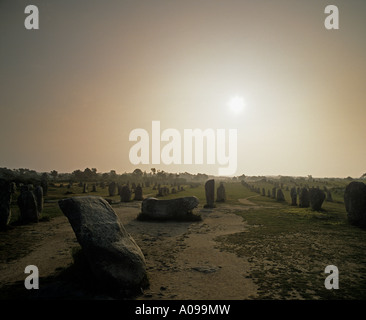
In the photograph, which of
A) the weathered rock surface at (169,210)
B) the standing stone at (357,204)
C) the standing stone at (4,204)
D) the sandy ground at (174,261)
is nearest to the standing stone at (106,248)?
the sandy ground at (174,261)

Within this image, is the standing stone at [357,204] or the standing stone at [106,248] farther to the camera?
the standing stone at [357,204]

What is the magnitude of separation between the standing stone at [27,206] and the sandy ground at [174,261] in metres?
0.93

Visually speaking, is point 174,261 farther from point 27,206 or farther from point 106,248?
point 27,206

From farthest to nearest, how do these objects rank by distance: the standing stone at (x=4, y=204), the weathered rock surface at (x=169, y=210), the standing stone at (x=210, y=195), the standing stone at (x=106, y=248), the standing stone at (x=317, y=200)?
the standing stone at (x=210, y=195), the standing stone at (x=317, y=200), the weathered rock surface at (x=169, y=210), the standing stone at (x=4, y=204), the standing stone at (x=106, y=248)

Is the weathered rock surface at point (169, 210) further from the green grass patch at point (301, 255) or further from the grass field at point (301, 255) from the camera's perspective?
the green grass patch at point (301, 255)

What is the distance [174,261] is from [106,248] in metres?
3.66

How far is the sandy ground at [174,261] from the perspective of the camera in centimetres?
689

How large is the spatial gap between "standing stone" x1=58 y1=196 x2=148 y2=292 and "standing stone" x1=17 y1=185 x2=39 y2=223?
36.9 feet

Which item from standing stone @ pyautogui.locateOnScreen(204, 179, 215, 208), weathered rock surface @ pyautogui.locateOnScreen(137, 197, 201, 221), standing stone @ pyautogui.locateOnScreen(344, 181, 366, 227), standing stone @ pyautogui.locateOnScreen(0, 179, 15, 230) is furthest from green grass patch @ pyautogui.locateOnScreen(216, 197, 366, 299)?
standing stone @ pyautogui.locateOnScreen(0, 179, 15, 230)

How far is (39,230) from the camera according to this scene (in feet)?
48.0
